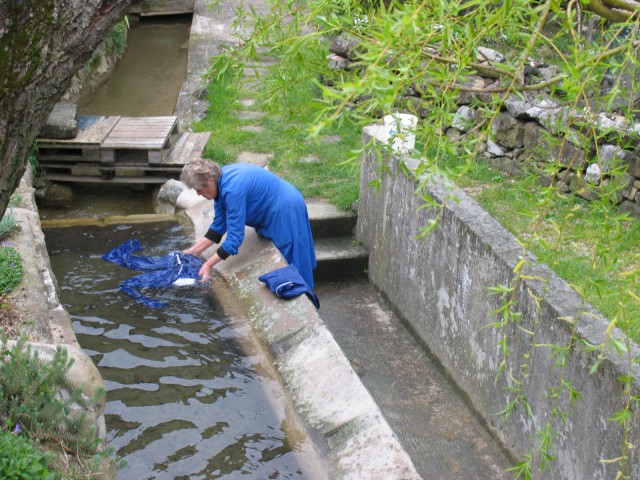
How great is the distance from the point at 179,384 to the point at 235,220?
1491 mm

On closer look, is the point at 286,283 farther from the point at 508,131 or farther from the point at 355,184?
the point at 508,131

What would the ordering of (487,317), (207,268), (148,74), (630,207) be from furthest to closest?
(148,74)
(630,207)
(207,268)
(487,317)

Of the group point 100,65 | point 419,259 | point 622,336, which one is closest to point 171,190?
point 419,259

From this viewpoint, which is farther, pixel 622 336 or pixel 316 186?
pixel 316 186

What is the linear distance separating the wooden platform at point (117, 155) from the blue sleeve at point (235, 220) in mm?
2913

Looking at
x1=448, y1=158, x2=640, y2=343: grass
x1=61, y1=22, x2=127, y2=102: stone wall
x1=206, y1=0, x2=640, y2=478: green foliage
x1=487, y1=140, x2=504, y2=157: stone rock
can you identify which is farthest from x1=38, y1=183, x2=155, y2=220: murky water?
x1=206, y1=0, x2=640, y2=478: green foliage

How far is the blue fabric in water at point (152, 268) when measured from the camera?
6.46m

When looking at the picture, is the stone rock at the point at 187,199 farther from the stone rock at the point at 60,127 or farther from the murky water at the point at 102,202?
the stone rock at the point at 60,127

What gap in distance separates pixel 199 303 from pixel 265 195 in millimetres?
1045

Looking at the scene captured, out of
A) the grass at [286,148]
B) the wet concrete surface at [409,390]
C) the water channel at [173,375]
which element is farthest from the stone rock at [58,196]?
the wet concrete surface at [409,390]

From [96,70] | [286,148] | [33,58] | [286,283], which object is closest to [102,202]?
[286,148]

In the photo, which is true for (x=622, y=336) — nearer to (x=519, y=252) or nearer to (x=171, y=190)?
(x=519, y=252)

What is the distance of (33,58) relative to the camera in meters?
2.50

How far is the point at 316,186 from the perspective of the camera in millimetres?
8773
